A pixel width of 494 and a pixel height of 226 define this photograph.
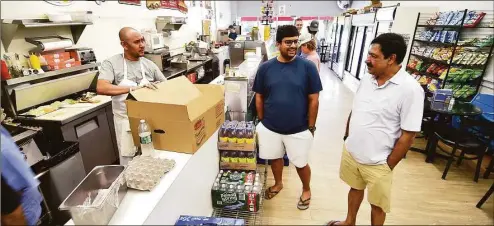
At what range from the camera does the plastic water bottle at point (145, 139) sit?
1273mm

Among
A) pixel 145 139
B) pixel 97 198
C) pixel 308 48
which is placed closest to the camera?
pixel 97 198

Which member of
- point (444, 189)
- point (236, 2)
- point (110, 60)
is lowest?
point (444, 189)

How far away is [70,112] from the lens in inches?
101

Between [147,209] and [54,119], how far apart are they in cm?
199

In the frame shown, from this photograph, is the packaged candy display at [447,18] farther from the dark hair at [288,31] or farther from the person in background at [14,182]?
the person in background at [14,182]

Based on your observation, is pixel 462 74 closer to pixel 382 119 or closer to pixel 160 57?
pixel 382 119

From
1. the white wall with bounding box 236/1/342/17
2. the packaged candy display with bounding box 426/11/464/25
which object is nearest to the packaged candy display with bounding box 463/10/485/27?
the packaged candy display with bounding box 426/11/464/25

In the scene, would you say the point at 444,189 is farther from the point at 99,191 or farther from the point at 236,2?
the point at 236,2

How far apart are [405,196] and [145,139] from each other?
284cm

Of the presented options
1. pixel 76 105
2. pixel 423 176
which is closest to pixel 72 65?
pixel 76 105

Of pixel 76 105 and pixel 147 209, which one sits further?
pixel 76 105

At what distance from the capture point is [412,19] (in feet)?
15.5

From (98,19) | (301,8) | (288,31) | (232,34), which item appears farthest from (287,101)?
(301,8)

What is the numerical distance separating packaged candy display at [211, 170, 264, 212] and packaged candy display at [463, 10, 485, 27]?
14.5 ft
